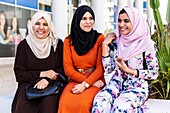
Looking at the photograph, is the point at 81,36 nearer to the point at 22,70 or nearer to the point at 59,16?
the point at 22,70

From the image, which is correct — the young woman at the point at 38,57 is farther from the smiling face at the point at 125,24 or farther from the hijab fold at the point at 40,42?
the smiling face at the point at 125,24

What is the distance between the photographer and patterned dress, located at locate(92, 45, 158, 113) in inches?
90.7

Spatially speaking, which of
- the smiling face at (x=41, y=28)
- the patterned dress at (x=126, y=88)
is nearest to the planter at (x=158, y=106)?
the patterned dress at (x=126, y=88)

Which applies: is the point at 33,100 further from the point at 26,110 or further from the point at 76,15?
the point at 76,15

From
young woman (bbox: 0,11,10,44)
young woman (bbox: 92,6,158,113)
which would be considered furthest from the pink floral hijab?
young woman (bbox: 0,11,10,44)

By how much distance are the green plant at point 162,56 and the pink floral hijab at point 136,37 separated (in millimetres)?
538

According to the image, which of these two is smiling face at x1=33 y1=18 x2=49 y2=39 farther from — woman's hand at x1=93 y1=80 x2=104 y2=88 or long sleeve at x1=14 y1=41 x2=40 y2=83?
woman's hand at x1=93 y1=80 x2=104 y2=88

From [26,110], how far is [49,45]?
0.69 m

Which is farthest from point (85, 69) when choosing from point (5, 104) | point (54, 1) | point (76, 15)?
point (54, 1)

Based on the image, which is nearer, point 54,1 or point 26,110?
point 26,110

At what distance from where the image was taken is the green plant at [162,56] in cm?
292

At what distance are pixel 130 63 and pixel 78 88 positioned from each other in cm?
53

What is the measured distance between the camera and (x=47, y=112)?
8.18ft

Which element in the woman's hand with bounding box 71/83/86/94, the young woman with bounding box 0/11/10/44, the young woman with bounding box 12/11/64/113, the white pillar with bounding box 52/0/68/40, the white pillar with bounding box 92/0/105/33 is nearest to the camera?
the woman's hand with bounding box 71/83/86/94
